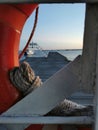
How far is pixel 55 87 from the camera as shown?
1.30 m

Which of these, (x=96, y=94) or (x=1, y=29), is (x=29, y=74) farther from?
(x=96, y=94)

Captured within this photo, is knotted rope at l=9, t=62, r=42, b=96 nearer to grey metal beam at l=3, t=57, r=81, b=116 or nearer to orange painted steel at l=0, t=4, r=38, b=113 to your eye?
orange painted steel at l=0, t=4, r=38, b=113

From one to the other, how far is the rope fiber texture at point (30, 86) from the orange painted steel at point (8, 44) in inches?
1.0

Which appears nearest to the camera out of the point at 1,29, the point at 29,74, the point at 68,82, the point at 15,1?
the point at 15,1

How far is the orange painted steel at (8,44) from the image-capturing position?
1413 millimetres

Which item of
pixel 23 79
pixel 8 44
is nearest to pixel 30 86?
pixel 23 79

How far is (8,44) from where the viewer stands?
146cm

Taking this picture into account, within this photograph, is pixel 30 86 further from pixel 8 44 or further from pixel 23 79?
pixel 8 44

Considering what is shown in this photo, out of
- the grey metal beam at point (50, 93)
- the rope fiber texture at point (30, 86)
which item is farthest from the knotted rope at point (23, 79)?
the grey metal beam at point (50, 93)

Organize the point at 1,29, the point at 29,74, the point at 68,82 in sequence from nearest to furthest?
the point at 68,82 < the point at 1,29 < the point at 29,74

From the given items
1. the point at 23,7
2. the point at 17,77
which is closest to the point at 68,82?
the point at 17,77

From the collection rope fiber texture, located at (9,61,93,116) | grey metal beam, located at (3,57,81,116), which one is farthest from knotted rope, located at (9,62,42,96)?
grey metal beam, located at (3,57,81,116)

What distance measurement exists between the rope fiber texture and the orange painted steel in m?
0.03

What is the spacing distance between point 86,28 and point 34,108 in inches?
13.9
